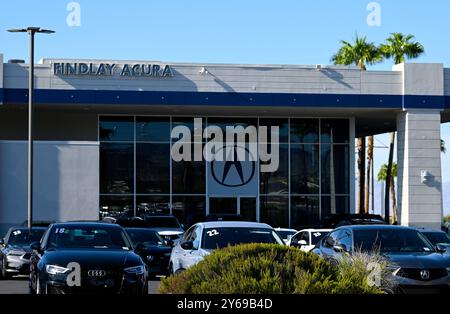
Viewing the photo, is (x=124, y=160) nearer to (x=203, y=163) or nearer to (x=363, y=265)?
(x=203, y=163)

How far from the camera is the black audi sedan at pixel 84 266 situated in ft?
48.1

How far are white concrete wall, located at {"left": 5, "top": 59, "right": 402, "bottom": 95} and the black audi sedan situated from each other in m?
23.2

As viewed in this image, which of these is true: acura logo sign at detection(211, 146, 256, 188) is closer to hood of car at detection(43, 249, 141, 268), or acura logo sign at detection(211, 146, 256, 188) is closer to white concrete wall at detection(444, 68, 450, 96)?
white concrete wall at detection(444, 68, 450, 96)

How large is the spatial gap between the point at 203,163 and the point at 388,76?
9445 millimetres

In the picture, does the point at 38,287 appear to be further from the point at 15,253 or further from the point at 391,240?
the point at 15,253

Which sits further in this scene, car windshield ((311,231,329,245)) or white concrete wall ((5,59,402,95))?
white concrete wall ((5,59,402,95))

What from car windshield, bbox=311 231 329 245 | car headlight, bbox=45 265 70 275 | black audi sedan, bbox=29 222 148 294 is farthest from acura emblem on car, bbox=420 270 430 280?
car windshield, bbox=311 231 329 245

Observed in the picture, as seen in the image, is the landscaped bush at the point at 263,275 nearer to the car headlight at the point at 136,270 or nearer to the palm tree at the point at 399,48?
the car headlight at the point at 136,270

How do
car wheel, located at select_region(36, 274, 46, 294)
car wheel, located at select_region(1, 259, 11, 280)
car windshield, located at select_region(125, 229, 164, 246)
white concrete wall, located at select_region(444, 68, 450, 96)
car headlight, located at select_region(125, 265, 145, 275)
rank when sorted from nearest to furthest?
car wheel, located at select_region(36, 274, 46, 294) < car headlight, located at select_region(125, 265, 145, 275) < car wheel, located at select_region(1, 259, 11, 280) < car windshield, located at select_region(125, 229, 164, 246) < white concrete wall, located at select_region(444, 68, 450, 96)

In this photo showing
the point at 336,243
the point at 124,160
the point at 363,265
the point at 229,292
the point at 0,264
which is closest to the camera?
the point at 229,292

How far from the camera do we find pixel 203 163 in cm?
4294

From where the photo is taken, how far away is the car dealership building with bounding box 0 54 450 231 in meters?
38.7

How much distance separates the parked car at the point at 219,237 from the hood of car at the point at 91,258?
1.65 m

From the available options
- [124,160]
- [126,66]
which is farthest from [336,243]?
[124,160]
